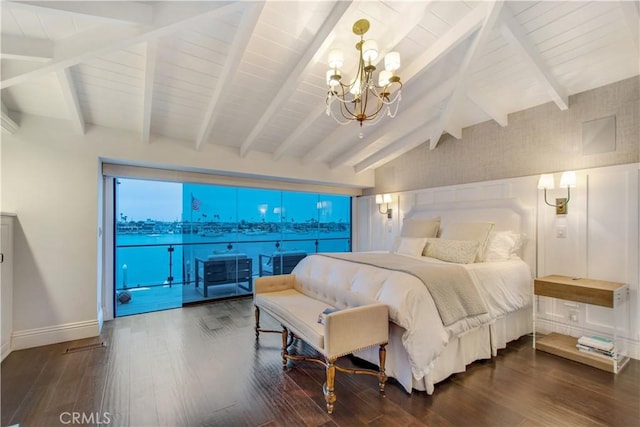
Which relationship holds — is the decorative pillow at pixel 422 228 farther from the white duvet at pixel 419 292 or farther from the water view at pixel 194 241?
the water view at pixel 194 241

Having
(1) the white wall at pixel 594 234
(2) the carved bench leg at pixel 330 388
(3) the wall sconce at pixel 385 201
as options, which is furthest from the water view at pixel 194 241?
(1) the white wall at pixel 594 234

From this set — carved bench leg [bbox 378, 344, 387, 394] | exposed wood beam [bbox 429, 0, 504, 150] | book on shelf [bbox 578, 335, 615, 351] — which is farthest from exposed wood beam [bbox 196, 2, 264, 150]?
book on shelf [bbox 578, 335, 615, 351]

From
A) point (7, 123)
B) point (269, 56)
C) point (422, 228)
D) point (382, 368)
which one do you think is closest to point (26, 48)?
point (7, 123)

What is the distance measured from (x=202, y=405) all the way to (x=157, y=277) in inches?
152

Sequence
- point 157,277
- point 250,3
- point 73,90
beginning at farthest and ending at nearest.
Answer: point 157,277
point 73,90
point 250,3

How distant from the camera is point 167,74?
2.78 m

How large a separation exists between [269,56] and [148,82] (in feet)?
3.79

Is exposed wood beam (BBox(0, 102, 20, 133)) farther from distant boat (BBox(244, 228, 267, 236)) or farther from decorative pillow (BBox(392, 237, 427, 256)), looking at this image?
decorative pillow (BBox(392, 237, 427, 256))

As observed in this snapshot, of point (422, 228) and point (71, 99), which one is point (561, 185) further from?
point (71, 99)

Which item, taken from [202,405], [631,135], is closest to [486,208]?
[631,135]

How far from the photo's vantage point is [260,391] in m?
2.24

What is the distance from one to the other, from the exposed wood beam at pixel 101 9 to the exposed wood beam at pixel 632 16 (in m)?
3.54

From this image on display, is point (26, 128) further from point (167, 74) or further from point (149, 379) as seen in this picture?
point (149, 379)

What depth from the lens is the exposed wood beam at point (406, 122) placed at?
3.33 metres
